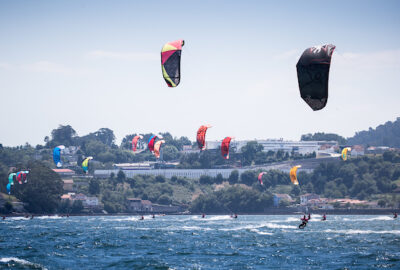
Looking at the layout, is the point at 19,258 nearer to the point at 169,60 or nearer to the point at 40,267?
the point at 40,267

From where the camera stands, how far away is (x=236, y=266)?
60.8 meters

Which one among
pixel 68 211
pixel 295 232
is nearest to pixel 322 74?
pixel 295 232

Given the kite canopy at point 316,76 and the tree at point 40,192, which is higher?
the kite canopy at point 316,76

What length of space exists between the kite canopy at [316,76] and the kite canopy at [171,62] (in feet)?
46.3

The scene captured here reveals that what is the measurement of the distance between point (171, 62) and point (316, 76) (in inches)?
660

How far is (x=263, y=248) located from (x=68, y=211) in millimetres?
124417

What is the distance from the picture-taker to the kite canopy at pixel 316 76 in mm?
44000

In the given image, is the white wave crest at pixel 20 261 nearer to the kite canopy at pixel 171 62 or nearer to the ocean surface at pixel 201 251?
the ocean surface at pixel 201 251

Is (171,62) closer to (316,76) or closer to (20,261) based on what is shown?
(316,76)

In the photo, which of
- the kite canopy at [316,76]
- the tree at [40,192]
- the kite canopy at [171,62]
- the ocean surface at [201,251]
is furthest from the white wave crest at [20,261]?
the tree at [40,192]

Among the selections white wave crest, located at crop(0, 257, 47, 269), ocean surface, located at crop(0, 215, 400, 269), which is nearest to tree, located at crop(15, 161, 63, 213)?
ocean surface, located at crop(0, 215, 400, 269)

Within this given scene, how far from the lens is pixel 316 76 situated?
144ft

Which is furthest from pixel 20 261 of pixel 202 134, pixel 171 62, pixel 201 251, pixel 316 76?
pixel 202 134

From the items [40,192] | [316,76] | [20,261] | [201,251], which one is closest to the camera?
[316,76]
